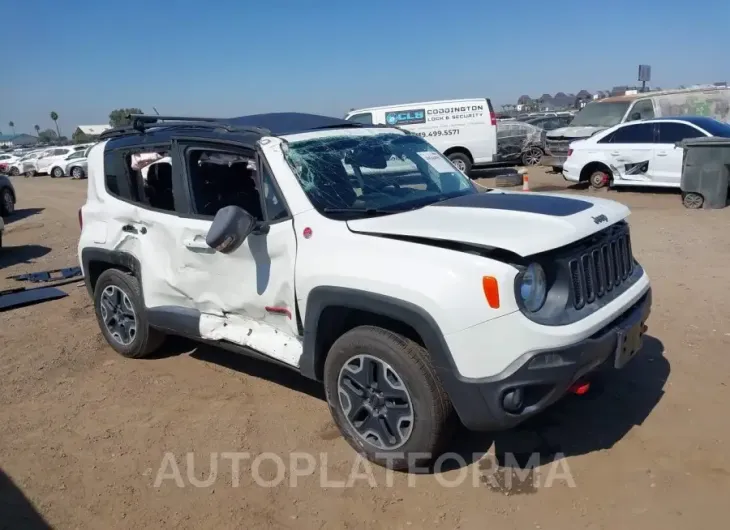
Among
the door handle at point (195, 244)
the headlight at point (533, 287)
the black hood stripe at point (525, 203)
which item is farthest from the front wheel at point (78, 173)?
the headlight at point (533, 287)

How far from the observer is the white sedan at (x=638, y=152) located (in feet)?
39.3

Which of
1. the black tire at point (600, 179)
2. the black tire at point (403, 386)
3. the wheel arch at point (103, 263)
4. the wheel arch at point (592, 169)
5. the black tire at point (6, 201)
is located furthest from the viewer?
the black tire at point (6, 201)

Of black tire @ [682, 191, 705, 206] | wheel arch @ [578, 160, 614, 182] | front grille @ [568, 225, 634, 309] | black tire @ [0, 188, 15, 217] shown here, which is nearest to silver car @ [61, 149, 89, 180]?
black tire @ [0, 188, 15, 217]

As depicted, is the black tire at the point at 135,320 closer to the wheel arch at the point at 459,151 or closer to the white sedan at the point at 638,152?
the white sedan at the point at 638,152

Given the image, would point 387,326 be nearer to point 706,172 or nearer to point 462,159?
point 706,172

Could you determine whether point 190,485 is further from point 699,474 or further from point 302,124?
point 699,474

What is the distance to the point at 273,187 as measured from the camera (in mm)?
3908

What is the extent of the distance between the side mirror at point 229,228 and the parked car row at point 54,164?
29.4m

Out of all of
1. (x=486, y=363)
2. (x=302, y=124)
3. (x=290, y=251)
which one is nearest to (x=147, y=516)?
(x=290, y=251)

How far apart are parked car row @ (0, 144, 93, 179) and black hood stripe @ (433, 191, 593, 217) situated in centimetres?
2994

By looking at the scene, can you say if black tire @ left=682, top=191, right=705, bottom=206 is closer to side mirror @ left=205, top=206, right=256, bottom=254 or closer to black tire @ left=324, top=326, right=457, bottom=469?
black tire @ left=324, top=326, right=457, bottom=469

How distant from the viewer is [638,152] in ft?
41.0

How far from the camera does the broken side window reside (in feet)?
14.5

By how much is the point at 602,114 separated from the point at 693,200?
5857mm
